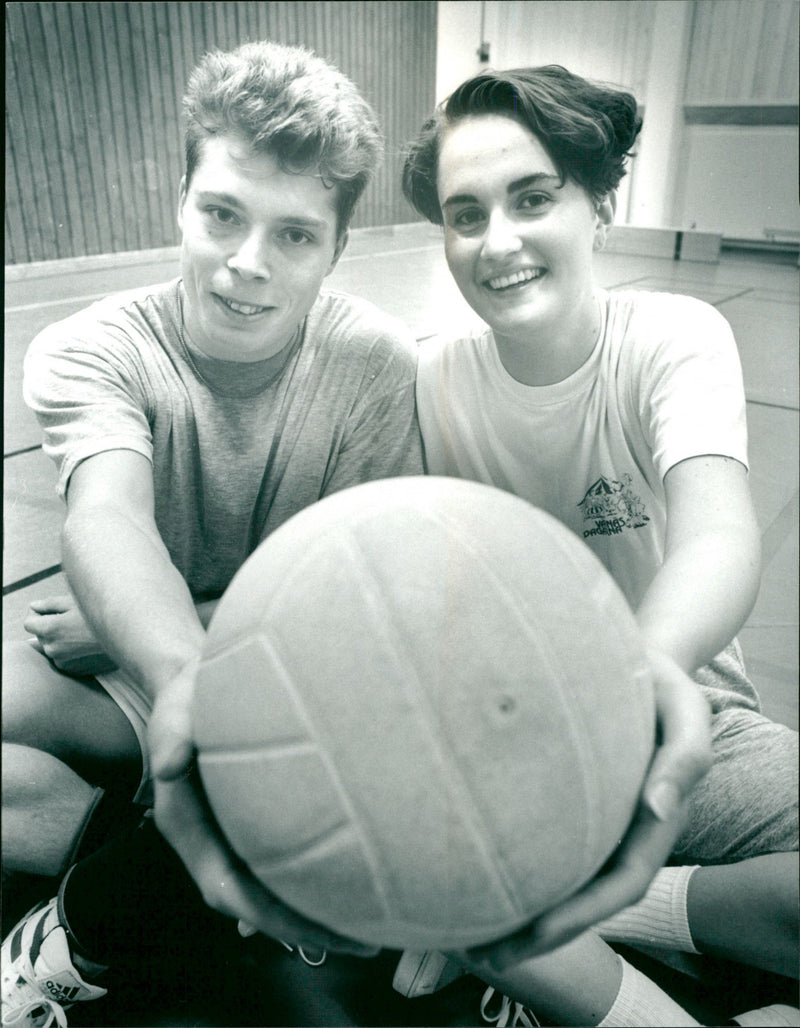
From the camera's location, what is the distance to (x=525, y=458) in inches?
22.7

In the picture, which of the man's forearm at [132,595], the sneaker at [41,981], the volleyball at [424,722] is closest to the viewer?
the volleyball at [424,722]

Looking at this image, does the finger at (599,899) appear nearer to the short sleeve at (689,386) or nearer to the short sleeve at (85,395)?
the short sleeve at (689,386)

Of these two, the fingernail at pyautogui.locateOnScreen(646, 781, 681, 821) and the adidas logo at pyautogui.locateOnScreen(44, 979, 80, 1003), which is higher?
the fingernail at pyautogui.locateOnScreen(646, 781, 681, 821)

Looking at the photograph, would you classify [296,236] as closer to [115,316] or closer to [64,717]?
[115,316]

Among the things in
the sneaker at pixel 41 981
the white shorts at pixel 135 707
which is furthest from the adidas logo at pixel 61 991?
the white shorts at pixel 135 707

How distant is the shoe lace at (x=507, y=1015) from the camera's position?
58 cm

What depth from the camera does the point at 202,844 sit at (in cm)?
40

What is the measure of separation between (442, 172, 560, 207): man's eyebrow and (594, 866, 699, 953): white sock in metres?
0.50

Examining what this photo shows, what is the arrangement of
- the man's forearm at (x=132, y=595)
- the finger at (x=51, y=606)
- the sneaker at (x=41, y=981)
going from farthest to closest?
the finger at (x=51, y=606) < the sneaker at (x=41, y=981) < the man's forearm at (x=132, y=595)

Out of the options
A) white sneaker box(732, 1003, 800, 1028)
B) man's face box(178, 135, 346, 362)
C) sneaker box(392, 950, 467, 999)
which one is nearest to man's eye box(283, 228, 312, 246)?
man's face box(178, 135, 346, 362)

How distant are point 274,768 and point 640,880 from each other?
0.19 m

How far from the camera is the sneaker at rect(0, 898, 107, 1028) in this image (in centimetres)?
56

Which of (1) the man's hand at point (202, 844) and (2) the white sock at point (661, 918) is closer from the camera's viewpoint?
(1) the man's hand at point (202, 844)

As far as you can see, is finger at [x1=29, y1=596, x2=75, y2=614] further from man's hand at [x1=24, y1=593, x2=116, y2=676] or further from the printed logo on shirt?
the printed logo on shirt
